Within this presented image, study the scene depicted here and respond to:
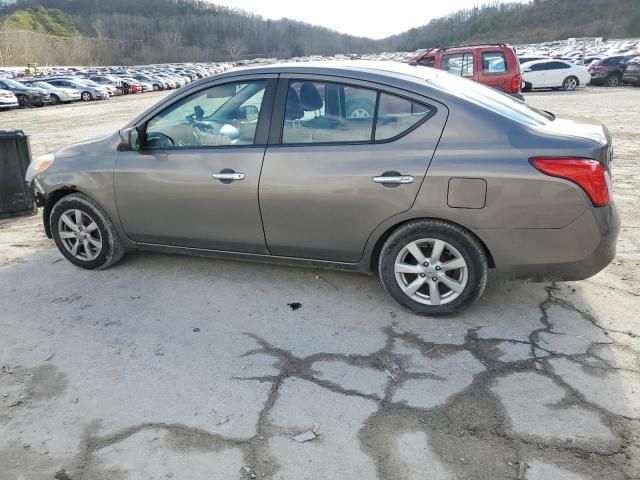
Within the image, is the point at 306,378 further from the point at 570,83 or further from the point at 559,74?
the point at 570,83

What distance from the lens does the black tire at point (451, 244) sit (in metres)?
3.41

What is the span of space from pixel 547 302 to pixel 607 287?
0.60m

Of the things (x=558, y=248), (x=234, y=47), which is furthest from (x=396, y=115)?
(x=234, y=47)

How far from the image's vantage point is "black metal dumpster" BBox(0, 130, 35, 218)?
6.30 metres

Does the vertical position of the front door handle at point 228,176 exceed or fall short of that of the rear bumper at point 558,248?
it exceeds it

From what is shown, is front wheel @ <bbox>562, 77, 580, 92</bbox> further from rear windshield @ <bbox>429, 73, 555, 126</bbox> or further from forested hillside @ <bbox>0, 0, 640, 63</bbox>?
forested hillside @ <bbox>0, 0, 640, 63</bbox>

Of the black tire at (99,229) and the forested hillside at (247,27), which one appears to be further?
the forested hillside at (247,27)

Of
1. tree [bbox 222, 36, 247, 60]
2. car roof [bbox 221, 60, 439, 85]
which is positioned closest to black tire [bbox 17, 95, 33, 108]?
car roof [bbox 221, 60, 439, 85]

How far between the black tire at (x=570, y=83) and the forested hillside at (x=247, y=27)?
8904 centimetres

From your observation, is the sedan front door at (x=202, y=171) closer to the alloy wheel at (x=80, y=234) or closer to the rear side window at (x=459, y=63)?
the alloy wheel at (x=80, y=234)

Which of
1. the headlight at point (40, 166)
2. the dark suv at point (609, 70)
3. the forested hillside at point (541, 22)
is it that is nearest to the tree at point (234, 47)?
the forested hillside at point (541, 22)

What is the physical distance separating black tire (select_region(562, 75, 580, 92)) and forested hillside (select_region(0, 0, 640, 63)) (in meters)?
89.0

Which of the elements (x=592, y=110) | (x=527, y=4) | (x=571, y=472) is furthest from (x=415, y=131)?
(x=527, y=4)

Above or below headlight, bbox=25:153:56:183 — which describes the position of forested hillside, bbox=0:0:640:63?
above
